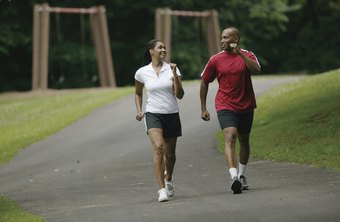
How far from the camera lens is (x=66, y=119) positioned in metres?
25.9

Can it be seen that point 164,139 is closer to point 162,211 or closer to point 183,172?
point 162,211

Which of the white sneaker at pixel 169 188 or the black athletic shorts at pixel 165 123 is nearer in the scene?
the black athletic shorts at pixel 165 123

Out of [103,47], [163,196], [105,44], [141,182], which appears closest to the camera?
[163,196]

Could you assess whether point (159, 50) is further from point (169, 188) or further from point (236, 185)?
point (236, 185)

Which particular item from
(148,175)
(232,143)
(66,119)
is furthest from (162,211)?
(66,119)

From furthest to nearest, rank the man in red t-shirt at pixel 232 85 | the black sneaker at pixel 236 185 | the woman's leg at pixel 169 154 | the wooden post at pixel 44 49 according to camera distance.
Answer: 1. the wooden post at pixel 44 49
2. the woman's leg at pixel 169 154
3. the man in red t-shirt at pixel 232 85
4. the black sneaker at pixel 236 185

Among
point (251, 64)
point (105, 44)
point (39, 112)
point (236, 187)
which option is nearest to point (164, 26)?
point (105, 44)

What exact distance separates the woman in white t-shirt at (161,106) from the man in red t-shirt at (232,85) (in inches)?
17.4

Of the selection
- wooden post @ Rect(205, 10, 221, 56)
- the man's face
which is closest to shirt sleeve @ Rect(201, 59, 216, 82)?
the man's face

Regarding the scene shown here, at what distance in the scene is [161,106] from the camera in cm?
1191

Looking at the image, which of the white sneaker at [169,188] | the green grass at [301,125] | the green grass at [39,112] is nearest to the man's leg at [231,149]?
the white sneaker at [169,188]

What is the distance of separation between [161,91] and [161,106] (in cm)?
19

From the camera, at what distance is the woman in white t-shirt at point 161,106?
11728 millimetres

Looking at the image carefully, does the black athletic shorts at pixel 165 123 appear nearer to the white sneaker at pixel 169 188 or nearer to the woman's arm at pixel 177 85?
the woman's arm at pixel 177 85
